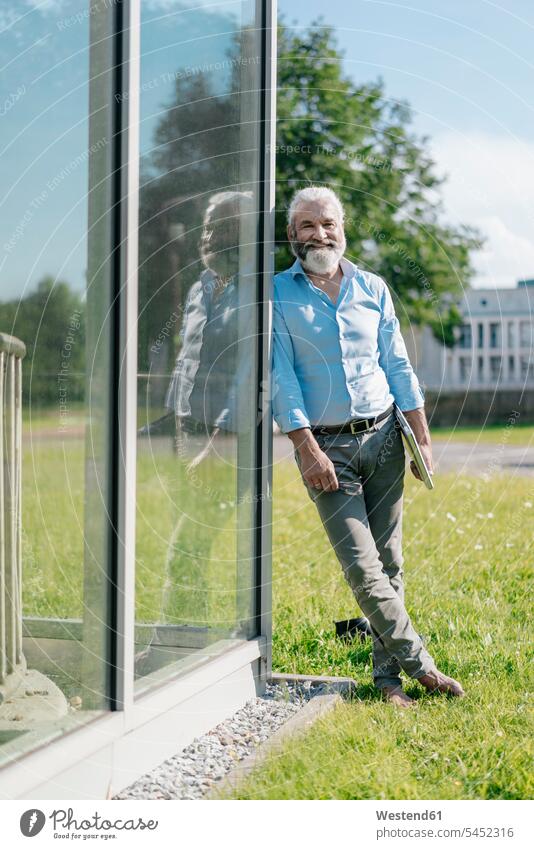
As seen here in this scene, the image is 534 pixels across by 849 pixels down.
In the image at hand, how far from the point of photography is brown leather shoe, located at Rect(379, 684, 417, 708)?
4141 millimetres

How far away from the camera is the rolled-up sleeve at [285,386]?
13.8 feet

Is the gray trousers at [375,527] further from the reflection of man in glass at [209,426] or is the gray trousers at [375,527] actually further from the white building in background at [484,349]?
the white building in background at [484,349]

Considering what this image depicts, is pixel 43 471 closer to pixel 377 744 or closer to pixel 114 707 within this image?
pixel 114 707

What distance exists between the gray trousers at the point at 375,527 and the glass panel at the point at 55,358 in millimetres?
1273

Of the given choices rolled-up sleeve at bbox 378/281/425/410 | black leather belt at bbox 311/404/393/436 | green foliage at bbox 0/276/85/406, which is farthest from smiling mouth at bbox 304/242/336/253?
green foliage at bbox 0/276/85/406

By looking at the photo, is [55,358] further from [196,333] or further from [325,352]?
[325,352]

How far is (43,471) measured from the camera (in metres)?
3.25

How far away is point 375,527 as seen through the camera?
4.59m

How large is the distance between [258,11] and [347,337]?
4.95 ft

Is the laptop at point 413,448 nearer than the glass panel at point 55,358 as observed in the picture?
No
